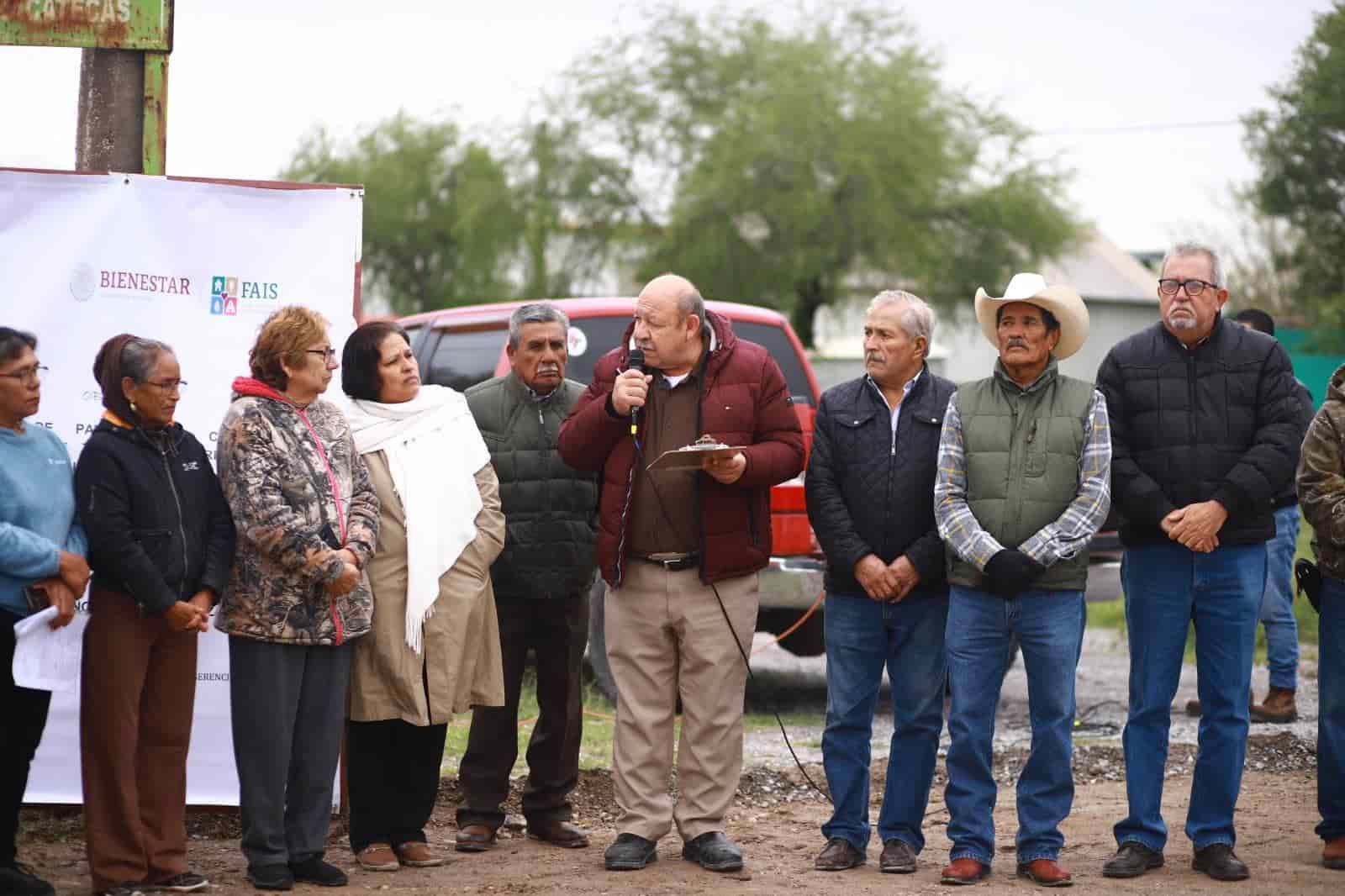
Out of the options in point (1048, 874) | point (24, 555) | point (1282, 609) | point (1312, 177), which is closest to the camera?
point (24, 555)

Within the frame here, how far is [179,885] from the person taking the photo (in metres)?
5.27

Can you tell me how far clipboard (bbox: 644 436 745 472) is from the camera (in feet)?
17.6

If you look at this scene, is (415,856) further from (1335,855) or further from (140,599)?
(1335,855)

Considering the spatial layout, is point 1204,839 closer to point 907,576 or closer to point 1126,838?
point 1126,838

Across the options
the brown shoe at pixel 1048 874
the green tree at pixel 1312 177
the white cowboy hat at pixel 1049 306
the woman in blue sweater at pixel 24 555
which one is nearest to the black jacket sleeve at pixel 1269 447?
the white cowboy hat at pixel 1049 306

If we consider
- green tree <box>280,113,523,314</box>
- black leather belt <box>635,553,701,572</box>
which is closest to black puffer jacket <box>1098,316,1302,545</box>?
black leather belt <box>635,553,701,572</box>

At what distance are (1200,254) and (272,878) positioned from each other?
3.87 meters

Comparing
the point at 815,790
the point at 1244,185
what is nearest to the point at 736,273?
the point at 1244,185

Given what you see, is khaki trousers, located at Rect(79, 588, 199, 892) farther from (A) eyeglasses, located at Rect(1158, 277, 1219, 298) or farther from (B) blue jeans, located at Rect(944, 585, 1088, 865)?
(A) eyeglasses, located at Rect(1158, 277, 1219, 298)

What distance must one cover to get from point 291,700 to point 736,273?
28.9 meters

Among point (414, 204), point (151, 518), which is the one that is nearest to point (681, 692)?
point (151, 518)

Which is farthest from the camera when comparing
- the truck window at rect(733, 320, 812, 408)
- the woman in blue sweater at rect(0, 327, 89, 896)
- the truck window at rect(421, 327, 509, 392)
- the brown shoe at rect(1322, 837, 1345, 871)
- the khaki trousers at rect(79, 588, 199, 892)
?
the truck window at rect(421, 327, 509, 392)

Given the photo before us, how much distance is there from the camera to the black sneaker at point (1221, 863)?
559 centimetres

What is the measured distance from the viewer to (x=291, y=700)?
5.38 meters
